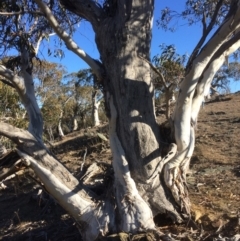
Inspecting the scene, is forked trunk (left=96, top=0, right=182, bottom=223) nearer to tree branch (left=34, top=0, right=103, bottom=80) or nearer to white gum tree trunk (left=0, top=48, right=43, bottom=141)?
tree branch (left=34, top=0, right=103, bottom=80)

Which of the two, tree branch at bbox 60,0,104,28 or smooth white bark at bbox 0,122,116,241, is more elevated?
tree branch at bbox 60,0,104,28

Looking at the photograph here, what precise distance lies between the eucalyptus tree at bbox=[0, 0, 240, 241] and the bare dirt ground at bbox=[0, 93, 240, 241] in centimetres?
40

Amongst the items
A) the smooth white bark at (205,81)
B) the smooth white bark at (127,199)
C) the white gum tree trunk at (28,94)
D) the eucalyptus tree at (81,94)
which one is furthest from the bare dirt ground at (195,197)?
the eucalyptus tree at (81,94)

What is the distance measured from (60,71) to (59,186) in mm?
24173

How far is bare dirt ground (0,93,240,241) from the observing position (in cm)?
524

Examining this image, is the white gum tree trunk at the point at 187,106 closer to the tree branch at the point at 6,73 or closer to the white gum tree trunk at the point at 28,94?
the white gum tree trunk at the point at 28,94

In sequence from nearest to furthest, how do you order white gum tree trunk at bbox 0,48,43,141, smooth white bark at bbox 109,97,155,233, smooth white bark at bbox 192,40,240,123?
smooth white bark at bbox 109,97,155,233
smooth white bark at bbox 192,40,240,123
white gum tree trunk at bbox 0,48,43,141

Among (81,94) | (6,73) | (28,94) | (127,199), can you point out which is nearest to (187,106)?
(127,199)

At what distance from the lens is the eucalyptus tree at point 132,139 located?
17.1 feet

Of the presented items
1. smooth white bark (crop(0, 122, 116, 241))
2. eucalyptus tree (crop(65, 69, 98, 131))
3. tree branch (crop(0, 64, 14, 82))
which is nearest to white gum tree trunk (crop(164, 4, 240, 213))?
smooth white bark (crop(0, 122, 116, 241))

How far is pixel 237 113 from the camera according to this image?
12.0m

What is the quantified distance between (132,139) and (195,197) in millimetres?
1456

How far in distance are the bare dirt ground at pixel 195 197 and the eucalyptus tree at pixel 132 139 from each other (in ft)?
1.31

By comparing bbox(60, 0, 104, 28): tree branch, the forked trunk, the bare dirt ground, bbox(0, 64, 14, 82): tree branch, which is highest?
bbox(60, 0, 104, 28): tree branch
